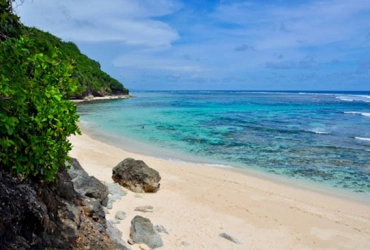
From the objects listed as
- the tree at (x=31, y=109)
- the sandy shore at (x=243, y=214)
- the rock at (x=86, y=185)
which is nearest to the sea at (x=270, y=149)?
the sandy shore at (x=243, y=214)

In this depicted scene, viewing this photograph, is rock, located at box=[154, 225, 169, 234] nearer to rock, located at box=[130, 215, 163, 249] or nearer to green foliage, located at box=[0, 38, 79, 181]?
rock, located at box=[130, 215, 163, 249]

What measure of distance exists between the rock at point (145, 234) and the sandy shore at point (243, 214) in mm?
248

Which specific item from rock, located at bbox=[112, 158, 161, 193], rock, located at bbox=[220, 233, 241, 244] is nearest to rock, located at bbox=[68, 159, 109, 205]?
rock, located at bbox=[112, 158, 161, 193]

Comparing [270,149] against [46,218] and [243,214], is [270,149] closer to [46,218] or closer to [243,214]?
[243,214]

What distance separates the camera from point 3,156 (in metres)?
3.63

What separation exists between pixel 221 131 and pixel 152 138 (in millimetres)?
7878

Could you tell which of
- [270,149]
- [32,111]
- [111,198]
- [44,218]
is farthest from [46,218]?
[270,149]

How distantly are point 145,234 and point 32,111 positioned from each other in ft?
14.2

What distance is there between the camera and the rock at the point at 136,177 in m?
11.1

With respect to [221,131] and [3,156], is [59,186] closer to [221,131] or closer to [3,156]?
[3,156]

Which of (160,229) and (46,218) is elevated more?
(46,218)

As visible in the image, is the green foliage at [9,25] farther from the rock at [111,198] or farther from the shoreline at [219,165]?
the shoreline at [219,165]

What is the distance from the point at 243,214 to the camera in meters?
10.2

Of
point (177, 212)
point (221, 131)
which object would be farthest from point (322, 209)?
point (221, 131)
